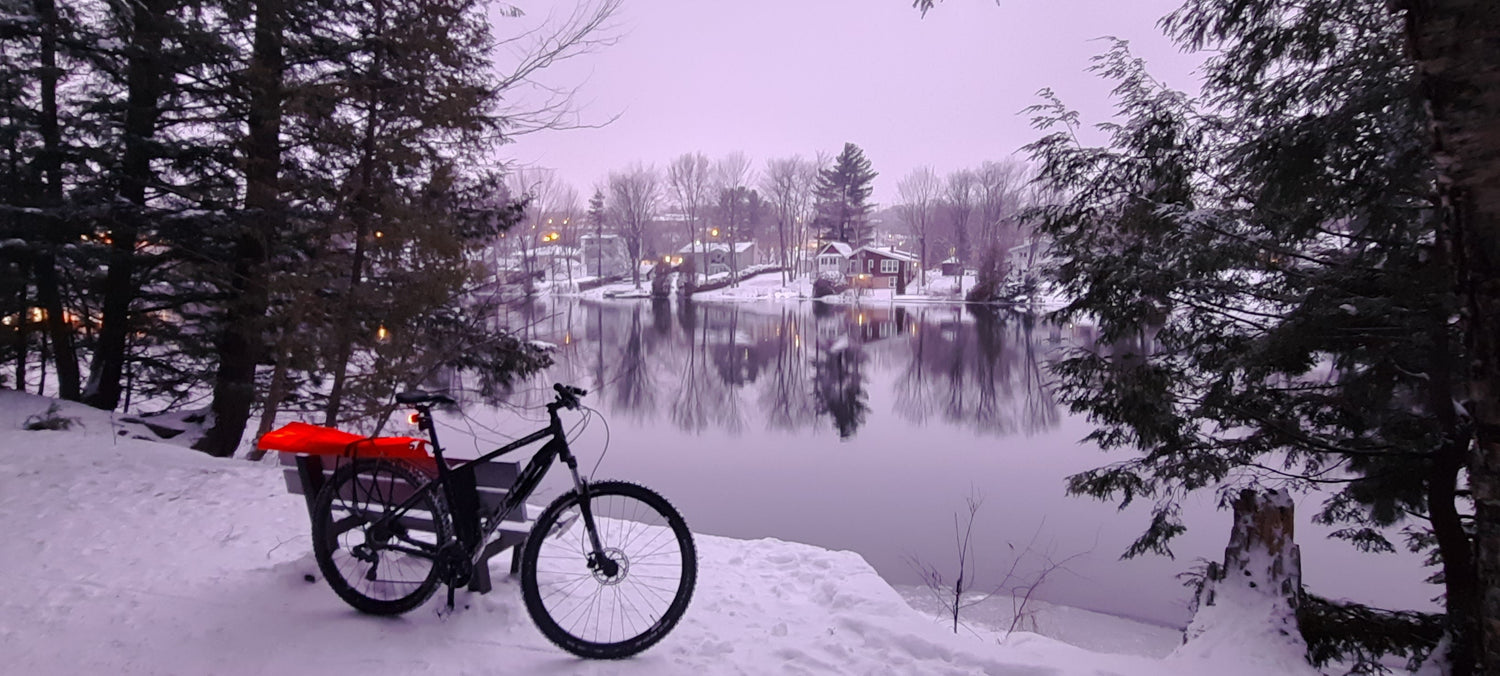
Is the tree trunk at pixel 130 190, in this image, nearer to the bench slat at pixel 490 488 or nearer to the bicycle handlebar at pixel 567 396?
the bench slat at pixel 490 488

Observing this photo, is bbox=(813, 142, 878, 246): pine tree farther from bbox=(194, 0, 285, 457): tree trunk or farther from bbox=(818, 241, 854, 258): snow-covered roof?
bbox=(194, 0, 285, 457): tree trunk

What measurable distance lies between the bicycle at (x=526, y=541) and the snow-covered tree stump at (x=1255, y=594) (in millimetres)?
2221

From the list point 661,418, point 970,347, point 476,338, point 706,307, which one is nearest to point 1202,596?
point 476,338

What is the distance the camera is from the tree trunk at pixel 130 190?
21.0ft

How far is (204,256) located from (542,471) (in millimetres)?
5987

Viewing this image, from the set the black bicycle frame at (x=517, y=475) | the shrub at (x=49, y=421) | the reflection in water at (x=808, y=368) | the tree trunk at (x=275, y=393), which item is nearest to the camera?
the black bicycle frame at (x=517, y=475)

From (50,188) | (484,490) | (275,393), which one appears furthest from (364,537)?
(50,188)

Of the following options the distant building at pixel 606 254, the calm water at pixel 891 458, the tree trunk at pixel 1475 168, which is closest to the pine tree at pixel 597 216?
the distant building at pixel 606 254

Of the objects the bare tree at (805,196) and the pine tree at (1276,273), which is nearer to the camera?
the pine tree at (1276,273)

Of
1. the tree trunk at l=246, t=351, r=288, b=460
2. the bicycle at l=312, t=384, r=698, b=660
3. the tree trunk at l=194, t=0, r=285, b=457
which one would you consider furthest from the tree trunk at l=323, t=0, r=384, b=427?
the bicycle at l=312, t=384, r=698, b=660

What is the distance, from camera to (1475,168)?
1.55m

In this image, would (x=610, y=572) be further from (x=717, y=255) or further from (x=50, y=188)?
(x=717, y=255)

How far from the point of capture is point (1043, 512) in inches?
391

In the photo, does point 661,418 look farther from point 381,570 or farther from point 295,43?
point 381,570
